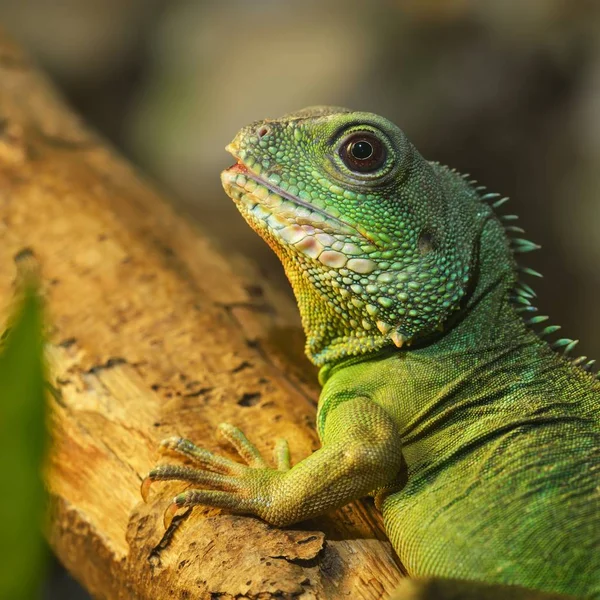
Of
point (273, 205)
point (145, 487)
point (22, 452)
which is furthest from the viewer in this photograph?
point (273, 205)

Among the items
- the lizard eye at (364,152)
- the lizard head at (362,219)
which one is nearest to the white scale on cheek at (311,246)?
the lizard head at (362,219)

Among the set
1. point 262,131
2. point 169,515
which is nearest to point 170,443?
point 169,515

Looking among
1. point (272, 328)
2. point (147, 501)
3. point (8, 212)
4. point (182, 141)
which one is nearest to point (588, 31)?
point (182, 141)

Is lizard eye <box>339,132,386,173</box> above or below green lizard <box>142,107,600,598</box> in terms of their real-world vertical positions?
above

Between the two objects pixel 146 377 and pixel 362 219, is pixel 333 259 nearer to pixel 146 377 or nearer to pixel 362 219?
pixel 362 219

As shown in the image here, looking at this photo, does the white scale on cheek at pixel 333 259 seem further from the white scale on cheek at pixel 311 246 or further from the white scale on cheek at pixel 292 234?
the white scale on cheek at pixel 292 234

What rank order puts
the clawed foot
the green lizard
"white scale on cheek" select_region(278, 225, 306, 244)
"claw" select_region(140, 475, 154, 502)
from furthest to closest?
"white scale on cheek" select_region(278, 225, 306, 244) < "claw" select_region(140, 475, 154, 502) < the clawed foot < the green lizard

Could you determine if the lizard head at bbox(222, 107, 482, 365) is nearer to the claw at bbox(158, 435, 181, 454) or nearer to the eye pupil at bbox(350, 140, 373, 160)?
the eye pupil at bbox(350, 140, 373, 160)

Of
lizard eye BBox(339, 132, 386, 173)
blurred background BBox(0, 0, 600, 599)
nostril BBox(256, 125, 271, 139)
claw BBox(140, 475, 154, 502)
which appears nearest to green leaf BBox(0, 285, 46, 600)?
claw BBox(140, 475, 154, 502)
